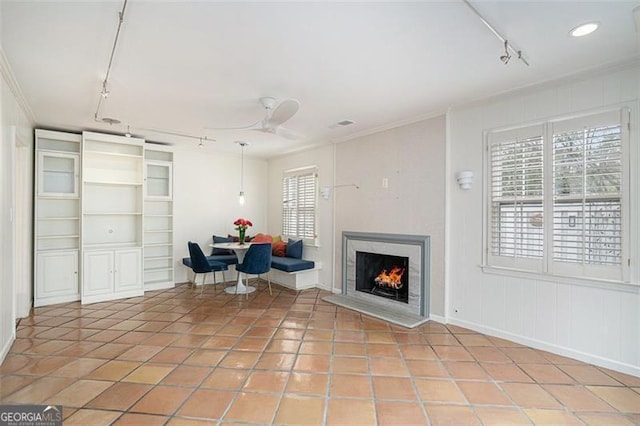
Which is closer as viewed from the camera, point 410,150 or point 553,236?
point 553,236

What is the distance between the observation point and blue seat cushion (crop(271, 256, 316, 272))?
548 centimetres

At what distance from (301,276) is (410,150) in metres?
2.94

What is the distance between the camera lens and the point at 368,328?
3.87 meters

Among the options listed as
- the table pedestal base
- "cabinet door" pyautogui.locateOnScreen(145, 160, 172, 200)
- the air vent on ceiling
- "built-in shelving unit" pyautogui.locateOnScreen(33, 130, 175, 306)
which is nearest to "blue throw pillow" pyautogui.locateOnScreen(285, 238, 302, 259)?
the table pedestal base

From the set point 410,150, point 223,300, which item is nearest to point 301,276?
point 223,300

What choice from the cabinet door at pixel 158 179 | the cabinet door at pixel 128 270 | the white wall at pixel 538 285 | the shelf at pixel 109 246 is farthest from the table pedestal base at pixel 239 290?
the white wall at pixel 538 285

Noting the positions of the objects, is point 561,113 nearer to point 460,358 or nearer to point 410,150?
point 410,150

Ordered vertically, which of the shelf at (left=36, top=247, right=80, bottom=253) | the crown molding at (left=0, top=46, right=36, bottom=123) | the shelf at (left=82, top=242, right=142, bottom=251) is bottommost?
the shelf at (left=36, top=247, right=80, bottom=253)

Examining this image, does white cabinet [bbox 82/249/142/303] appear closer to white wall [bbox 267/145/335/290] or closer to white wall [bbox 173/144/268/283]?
white wall [bbox 173/144/268/283]

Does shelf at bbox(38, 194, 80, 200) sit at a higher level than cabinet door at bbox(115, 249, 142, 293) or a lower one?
higher

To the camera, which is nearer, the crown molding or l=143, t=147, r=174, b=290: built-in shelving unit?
the crown molding

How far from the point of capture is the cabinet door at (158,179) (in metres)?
5.91

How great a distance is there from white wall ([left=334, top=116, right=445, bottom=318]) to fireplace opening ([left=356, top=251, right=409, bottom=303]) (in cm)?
42

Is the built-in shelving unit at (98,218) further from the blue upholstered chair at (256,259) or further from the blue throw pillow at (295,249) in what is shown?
the blue throw pillow at (295,249)
